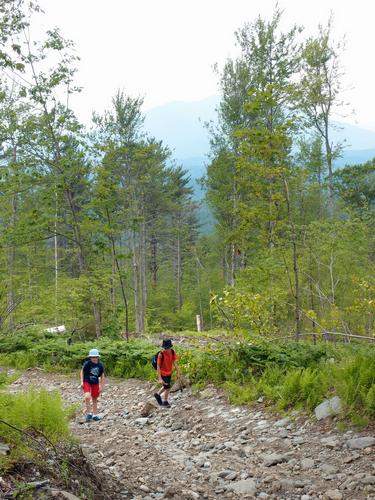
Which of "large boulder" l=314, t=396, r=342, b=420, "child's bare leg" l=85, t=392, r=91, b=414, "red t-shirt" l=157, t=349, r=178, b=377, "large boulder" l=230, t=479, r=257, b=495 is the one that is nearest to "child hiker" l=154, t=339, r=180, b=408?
"red t-shirt" l=157, t=349, r=178, b=377

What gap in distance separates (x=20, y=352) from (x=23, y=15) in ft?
33.7

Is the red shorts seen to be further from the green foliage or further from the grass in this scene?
the green foliage

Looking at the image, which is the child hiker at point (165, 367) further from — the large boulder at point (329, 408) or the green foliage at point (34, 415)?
the green foliage at point (34, 415)

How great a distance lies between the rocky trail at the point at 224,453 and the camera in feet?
18.0

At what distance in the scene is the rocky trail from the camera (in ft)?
18.0

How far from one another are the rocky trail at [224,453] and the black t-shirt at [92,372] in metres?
0.83

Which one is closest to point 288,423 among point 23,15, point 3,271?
point 23,15

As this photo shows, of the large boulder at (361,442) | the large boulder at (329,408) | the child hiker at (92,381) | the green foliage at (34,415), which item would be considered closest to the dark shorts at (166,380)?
the child hiker at (92,381)

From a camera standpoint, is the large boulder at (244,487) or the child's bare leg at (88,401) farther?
the child's bare leg at (88,401)

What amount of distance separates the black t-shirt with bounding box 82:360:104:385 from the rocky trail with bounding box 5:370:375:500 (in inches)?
32.5

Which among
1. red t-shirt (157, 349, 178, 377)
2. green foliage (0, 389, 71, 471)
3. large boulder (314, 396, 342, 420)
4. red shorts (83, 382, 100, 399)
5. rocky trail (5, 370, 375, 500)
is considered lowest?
rocky trail (5, 370, 375, 500)

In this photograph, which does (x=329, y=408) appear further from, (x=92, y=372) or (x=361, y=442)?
(x=92, y=372)

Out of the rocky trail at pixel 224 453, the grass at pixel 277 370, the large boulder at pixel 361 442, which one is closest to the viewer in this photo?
the rocky trail at pixel 224 453

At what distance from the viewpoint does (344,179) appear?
34.4 metres
